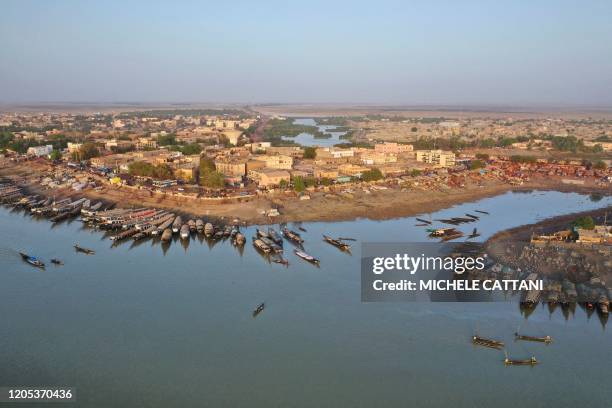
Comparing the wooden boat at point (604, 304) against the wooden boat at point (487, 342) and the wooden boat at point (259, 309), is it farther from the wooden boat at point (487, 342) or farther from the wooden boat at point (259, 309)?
the wooden boat at point (259, 309)

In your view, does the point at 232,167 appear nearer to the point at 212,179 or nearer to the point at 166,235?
the point at 212,179

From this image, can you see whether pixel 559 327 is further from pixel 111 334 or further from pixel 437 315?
pixel 111 334

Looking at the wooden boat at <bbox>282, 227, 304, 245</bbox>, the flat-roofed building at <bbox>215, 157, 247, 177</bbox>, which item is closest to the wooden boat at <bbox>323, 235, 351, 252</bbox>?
the wooden boat at <bbox>282, 227, 304, 245</bbox>

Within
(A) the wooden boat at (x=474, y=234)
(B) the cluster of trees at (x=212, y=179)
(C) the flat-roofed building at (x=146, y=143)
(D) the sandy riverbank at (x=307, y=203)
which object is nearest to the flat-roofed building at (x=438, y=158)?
(D) the sandy riverbank at (x=307, y=203)

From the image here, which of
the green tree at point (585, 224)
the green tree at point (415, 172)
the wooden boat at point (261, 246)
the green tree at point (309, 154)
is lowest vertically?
the wooden boat at point (261, 246)

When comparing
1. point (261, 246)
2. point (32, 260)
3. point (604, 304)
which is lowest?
point (32, 260)

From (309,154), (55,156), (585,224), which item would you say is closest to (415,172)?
(309,154)
